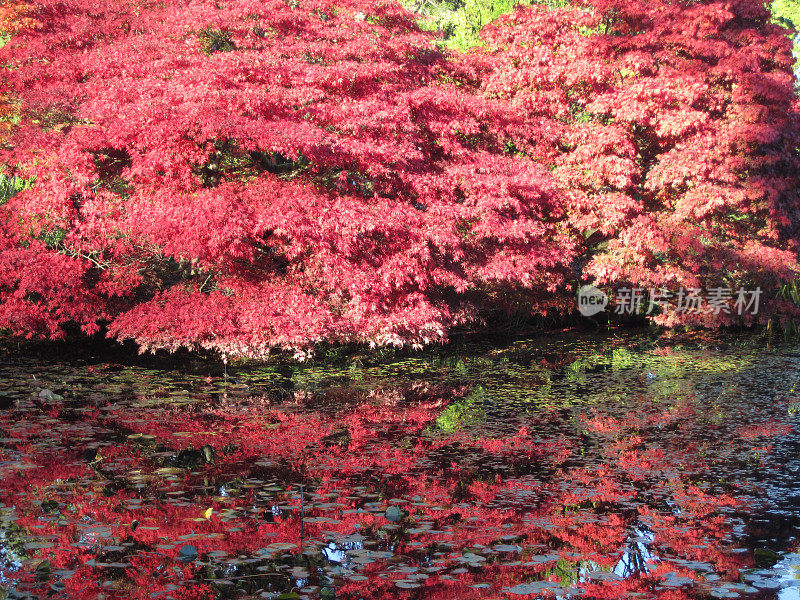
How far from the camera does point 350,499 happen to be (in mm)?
3979

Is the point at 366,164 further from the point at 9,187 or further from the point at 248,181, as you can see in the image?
the point at 9,187

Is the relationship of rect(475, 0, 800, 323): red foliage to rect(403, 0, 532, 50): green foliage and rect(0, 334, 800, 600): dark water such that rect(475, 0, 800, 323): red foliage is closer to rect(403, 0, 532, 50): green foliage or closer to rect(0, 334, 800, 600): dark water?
rect(0, 334, 800, 600): dark water

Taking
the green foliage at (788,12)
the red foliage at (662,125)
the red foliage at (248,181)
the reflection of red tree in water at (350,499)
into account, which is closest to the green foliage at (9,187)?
the red foliage at (248,181)

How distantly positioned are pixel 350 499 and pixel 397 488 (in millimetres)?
329

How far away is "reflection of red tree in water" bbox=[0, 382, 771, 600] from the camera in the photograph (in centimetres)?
310

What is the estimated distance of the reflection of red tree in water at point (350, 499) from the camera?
3.10 m

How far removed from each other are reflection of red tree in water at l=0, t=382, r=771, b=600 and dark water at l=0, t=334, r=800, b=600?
0.02 m

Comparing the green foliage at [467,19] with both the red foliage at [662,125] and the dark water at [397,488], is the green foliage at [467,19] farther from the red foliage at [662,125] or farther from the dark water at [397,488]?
the dark water at [397,488]

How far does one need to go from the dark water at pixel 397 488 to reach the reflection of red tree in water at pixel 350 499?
0.02 m

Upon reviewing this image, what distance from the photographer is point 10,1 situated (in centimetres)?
877

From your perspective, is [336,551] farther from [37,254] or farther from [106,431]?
[37,254]

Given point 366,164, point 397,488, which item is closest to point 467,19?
point 366,164

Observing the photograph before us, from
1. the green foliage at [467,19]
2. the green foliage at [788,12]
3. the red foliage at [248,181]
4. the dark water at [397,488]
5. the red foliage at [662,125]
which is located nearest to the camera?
the dark water at [397,488]

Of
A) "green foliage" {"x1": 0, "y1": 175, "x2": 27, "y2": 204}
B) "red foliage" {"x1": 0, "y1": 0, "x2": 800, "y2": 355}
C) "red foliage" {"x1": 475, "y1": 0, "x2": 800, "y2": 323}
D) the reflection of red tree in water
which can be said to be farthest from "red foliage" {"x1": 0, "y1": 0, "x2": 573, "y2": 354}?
"green foliage" {"x1": 0, "y1": 175, "x2": 27, "y2": 204}
